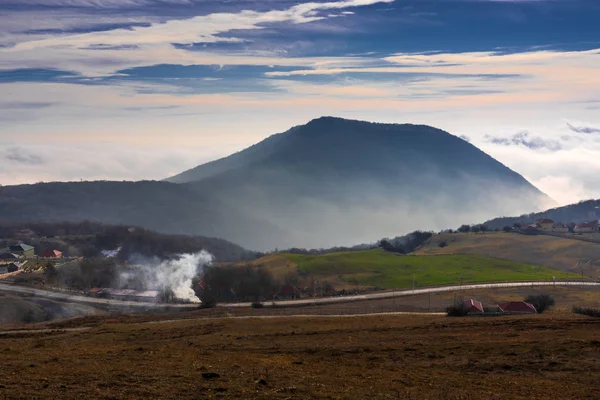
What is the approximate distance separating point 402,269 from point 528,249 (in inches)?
1643

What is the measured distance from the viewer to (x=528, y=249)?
161875mm

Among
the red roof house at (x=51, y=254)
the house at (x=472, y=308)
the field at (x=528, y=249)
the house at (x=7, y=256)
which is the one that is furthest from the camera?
the red roof house at (x=51, y=254)

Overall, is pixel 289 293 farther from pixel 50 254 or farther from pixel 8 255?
pixel 8 255

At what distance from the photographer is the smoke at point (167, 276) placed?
118438 mm

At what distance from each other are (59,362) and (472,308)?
53223 mm

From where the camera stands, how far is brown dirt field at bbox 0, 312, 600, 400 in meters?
28.6

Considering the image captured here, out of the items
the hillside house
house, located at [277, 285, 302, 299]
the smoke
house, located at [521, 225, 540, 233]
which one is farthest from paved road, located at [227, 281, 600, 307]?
the hillside house

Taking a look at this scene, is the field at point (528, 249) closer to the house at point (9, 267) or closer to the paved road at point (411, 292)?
the paved road at point (411, 292)

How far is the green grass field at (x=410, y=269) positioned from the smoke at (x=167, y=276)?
75.9ft

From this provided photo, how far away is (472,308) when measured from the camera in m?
76.8

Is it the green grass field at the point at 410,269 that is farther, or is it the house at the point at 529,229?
the house at the point at 529,229

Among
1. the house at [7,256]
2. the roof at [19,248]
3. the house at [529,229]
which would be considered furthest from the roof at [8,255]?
the house at [529,229]

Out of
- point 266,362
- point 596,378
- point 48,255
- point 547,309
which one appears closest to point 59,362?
point 266,362

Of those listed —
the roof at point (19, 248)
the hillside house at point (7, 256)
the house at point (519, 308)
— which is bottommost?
the house at point (519, 308)
